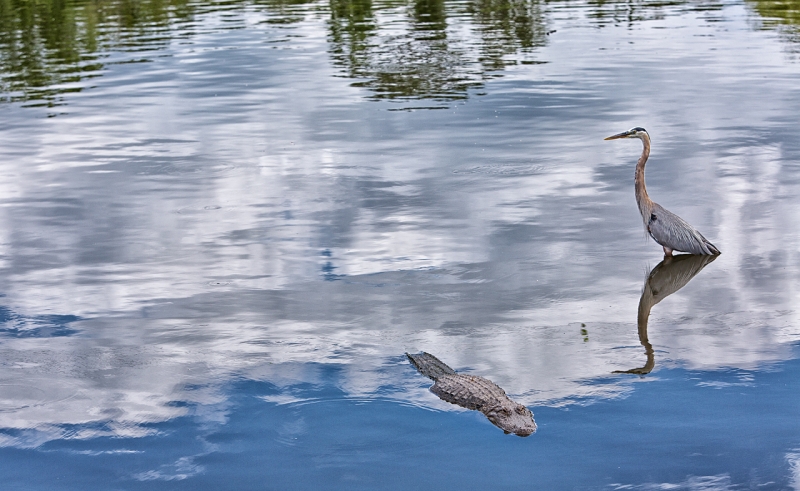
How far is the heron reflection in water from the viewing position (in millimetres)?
11570

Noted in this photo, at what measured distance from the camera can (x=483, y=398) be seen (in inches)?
355

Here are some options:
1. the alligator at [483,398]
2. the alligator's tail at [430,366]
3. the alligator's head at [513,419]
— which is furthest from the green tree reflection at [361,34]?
the alligator's head at [513,419]

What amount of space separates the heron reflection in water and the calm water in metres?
0.07

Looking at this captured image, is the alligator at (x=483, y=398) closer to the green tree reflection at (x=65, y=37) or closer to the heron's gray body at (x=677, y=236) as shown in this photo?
the heron's gray body at (x=677, y=236)

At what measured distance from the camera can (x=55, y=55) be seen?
1373 inches

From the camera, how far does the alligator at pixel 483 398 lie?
877 centimetres

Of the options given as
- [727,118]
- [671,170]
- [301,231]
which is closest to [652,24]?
[727,118]

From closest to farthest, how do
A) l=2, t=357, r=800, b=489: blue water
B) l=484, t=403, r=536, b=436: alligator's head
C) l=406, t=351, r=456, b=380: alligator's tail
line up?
l=2, t=357, r=800, b=489: blue water
l=484, t=403, r=536, b=436: alligator's head
l=406, t=351, r=456, b=380: alligator's tail

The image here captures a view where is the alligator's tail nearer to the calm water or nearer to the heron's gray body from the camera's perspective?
the calm water

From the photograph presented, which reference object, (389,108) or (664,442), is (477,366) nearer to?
(664,442)

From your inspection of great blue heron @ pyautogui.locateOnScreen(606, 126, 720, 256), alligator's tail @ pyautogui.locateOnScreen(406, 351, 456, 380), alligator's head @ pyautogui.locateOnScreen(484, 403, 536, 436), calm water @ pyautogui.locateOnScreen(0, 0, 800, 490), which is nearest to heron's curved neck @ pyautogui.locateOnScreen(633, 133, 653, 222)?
great blue heron @ pyautogui.locateOnScreen(606, 126, 720, 256)

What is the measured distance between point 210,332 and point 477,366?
3195mm

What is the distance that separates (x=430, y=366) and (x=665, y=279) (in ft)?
14.0

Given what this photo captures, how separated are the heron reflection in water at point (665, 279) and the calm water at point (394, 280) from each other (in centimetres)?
7
